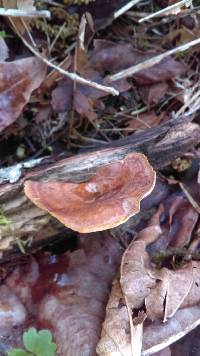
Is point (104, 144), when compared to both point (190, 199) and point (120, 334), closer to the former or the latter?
point (190, 199)

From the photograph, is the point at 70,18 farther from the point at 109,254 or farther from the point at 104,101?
the point at 109,254

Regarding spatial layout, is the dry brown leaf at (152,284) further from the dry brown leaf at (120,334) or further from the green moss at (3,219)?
the green moss at (3,219)

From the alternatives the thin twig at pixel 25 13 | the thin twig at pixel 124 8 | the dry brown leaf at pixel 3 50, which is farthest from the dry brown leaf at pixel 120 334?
the thin twig at pixel 124 8

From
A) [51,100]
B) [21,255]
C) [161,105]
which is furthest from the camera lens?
[161,105]

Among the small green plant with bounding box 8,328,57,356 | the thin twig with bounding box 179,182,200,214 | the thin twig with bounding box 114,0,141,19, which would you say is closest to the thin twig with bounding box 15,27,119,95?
the thin twig with bounding box 114,0,141,19

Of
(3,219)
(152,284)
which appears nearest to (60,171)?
(3,219)

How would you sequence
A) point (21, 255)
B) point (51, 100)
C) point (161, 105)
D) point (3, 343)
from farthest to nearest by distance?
point (161, 105)
point (51, 100)
point (21, 255)
point (3, 343)

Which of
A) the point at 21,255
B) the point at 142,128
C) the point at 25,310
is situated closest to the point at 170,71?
the point at 142,128
